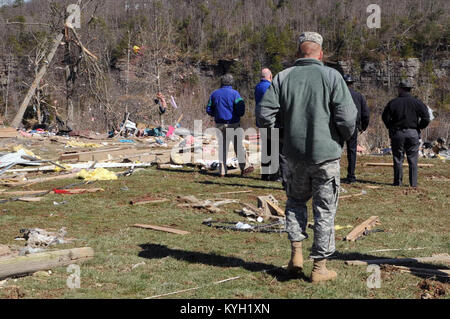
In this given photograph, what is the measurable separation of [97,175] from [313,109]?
806 centimetres

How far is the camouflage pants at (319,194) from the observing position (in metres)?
4.69

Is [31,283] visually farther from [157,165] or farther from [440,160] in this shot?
[440,160]

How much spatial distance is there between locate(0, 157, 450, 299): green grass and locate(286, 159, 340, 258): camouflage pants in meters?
0.39

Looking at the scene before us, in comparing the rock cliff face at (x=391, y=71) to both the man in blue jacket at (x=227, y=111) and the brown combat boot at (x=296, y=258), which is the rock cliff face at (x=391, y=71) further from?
the brown combat boot at (x=296, y=258)

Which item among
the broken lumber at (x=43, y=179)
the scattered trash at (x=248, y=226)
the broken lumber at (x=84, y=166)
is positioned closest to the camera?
the scattered trash at (x=248, y=226)

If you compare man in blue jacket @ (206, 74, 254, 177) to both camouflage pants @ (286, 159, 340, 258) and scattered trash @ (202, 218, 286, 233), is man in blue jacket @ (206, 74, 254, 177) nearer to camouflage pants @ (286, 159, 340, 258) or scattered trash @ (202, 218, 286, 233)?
scattered trash @ (202, 218, 286, 233)

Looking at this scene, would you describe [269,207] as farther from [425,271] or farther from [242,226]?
[425,271]

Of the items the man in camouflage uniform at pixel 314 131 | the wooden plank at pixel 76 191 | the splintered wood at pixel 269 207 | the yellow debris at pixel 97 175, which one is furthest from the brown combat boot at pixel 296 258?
the yellow debris at pixel 97 175

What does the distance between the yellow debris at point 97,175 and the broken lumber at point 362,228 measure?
622 cm

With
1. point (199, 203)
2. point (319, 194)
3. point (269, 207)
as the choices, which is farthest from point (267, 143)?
point (319, 194)

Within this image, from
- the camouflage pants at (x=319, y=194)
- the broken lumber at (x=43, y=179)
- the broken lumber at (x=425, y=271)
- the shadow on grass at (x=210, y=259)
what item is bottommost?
the broken lumber at (x=43, y=179)

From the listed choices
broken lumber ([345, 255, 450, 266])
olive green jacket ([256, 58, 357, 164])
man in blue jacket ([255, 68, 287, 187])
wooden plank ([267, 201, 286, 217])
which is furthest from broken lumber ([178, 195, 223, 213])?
olive green jacket ([256, 58, 357, 164])
